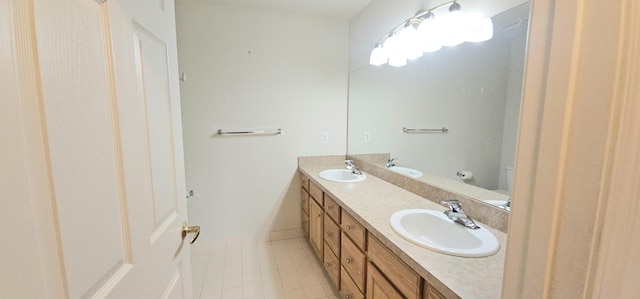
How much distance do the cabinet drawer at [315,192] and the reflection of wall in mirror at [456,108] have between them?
68 centimetres

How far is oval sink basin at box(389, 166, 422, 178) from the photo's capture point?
6.08ft

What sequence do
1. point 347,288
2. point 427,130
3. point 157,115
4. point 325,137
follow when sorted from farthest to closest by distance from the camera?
point 325,137 → point 427,130 → point 347,288 → point 157,115

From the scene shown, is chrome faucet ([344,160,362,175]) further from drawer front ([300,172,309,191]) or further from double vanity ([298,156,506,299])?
drawer front ([300,172,309,191])

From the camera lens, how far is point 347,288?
5.38 feet

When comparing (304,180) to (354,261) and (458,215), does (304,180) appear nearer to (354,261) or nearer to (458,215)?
(354,261)

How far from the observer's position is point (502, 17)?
1.23 m

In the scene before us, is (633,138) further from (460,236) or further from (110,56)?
(460,236)

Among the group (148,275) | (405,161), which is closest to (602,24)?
(148,275)

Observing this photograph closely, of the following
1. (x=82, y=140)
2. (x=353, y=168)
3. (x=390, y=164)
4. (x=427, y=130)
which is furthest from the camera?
(x=353, y=168)

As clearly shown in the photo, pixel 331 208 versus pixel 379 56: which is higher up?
pixel 379 56

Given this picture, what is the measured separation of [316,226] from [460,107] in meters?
1.47

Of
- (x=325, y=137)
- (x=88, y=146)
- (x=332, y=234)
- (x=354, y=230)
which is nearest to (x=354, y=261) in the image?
(x=354, y=230)

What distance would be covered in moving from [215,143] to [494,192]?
225 centimetres

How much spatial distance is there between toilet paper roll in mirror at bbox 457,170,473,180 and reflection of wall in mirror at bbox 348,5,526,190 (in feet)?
0.09
